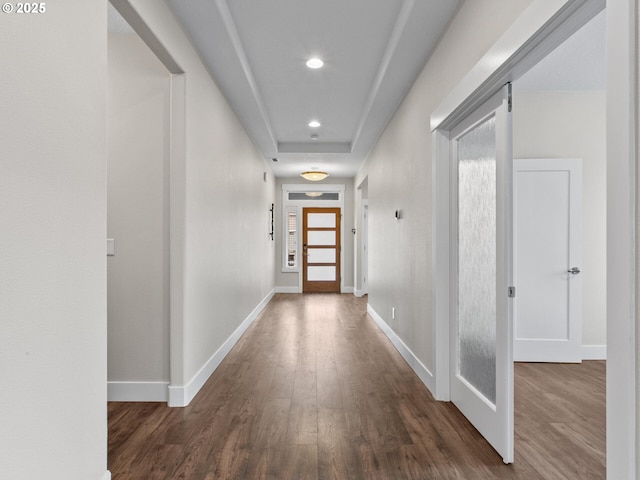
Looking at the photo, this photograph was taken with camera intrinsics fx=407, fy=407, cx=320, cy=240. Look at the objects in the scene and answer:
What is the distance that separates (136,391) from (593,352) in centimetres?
421

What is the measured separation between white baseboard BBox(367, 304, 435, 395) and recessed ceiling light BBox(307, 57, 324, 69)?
9.01ft

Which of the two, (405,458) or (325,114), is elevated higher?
(325,114)

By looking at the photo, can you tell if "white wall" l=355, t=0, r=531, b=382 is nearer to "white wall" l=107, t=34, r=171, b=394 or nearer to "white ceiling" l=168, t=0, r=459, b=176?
"white ceiling" l=168, t=0, r=459, b=176

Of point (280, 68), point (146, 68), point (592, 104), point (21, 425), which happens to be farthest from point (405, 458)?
point (592, 104)

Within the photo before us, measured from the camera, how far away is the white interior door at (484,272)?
2.12m

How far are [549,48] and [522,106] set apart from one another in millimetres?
2637

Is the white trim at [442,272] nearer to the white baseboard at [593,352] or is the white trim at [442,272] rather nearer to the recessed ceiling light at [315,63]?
the recessed ceiling light at [315,63]

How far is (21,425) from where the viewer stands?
1.28 m

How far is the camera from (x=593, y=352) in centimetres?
406

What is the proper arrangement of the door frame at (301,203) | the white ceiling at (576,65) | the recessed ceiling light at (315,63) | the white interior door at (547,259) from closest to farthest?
the white ceiling at (576,65) < the recessed ceiling light at (315,63) < the white interior door at (547,259) < the door frame at (301,203)

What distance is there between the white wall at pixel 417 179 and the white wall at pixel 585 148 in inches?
47.4

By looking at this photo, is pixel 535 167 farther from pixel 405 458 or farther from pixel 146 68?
Result: pixel 146 68

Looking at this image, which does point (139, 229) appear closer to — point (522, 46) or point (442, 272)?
point (442, 272)

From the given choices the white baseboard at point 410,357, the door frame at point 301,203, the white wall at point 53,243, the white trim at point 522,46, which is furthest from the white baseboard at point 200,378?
the door frame at point 301,203
